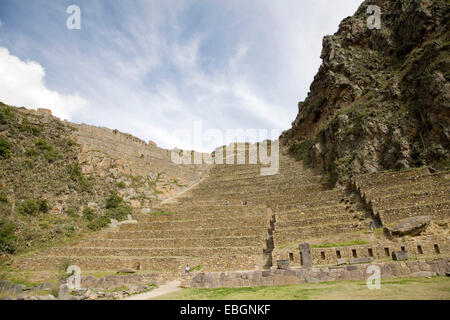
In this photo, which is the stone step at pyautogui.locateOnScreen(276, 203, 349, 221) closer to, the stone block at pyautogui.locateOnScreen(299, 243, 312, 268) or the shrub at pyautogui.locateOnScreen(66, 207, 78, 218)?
the stone block at pyautogui.locateOnScreen(299, 243, 312, 268)

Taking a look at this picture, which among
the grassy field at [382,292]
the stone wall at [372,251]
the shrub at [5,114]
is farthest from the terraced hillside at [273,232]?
the shrub at [5,114]

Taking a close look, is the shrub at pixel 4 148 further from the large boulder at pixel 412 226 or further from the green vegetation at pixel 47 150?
the large boulder at pixel 412 226

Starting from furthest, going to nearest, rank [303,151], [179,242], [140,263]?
[303,151], [179,242], [140,263]

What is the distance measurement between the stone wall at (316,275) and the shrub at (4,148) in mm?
22335

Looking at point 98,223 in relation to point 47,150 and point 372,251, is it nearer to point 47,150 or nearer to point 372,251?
point 47,150

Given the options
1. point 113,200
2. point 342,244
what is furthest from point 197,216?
point 342,244

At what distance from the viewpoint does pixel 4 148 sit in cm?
2419

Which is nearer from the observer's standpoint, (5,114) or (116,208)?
(116,208)

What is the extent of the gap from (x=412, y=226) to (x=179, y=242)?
47.8 ft

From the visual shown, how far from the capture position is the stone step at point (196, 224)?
20642 mm

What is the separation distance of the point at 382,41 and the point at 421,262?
3631 cm

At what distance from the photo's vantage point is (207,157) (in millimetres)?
54344
